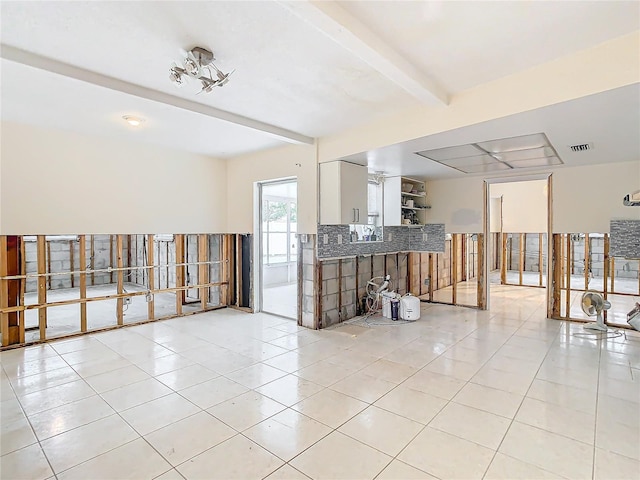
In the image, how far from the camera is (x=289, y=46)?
2.45 metres

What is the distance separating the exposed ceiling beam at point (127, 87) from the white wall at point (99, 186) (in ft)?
6.72

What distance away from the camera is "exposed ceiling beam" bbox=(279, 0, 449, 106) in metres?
1.95

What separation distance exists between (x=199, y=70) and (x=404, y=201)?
4611 mm

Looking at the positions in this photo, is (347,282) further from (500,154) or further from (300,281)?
(500,154)

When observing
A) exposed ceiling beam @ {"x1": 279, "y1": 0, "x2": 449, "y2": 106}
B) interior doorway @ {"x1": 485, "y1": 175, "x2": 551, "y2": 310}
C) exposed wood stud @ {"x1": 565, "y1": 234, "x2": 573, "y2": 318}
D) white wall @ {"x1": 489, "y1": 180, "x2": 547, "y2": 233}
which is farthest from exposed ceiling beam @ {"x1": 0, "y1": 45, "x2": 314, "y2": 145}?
white wall @ {"x1": 489, "y1": 180, "x2": 547, "y2": 233}

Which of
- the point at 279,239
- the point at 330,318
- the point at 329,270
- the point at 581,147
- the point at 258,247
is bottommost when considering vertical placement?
the point at 330,318

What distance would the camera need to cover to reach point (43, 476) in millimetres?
2006

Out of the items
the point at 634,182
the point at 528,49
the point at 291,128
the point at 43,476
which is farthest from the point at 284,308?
the point at 634,182

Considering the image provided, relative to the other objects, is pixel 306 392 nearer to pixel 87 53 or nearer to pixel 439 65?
pixel 439 65

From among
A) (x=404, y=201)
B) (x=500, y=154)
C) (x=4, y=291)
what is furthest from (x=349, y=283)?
(x=4, y=291)

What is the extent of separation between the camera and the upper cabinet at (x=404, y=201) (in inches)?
243

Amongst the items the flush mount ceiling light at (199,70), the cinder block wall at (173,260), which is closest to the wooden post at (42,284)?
the cinder block wall at (173,260)

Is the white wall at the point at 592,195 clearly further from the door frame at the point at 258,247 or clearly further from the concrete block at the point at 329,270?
the door frame at the point at 258,247

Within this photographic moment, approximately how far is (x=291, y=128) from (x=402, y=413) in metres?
3.41
